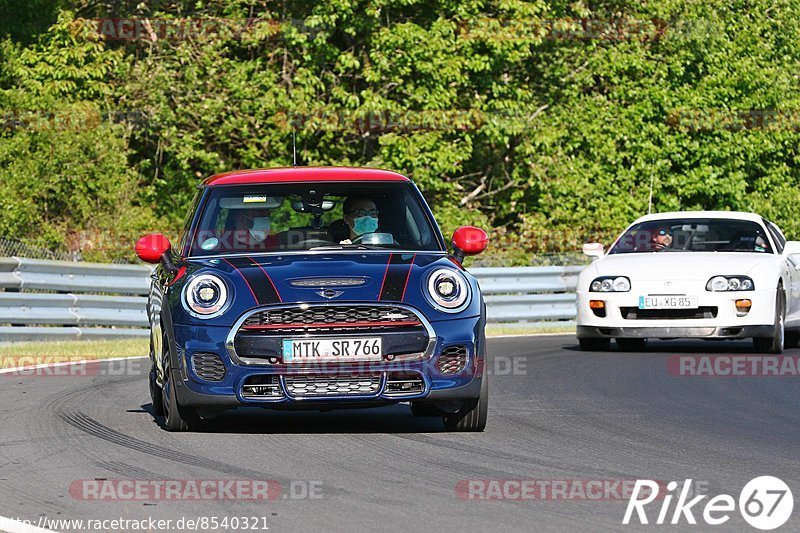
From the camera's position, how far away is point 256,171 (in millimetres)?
10008

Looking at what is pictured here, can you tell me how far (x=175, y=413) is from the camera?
28.7ft

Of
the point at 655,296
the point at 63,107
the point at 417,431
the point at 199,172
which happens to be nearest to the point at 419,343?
the point at 417,431

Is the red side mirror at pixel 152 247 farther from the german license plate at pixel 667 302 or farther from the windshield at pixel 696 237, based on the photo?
the windshield at pixel 696 237

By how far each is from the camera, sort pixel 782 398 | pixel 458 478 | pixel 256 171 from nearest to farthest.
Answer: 1. pixel 458 478
2. pixel 256 171
3. pixel 782 398

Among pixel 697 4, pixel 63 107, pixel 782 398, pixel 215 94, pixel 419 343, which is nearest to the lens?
pixel 419 343

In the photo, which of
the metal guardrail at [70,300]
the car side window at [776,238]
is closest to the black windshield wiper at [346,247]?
the car side window at [776,238]

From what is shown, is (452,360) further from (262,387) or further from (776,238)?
(776,238)

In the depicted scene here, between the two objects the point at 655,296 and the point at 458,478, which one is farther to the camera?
the point at 655,296

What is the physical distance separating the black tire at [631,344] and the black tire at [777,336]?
1.34 meters

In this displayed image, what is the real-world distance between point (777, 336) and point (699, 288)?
1.00m

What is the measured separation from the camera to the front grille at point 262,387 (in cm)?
835

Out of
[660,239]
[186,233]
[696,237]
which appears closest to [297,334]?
[186,233]

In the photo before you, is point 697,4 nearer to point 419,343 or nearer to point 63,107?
point 63,107

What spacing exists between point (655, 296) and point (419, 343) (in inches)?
277
